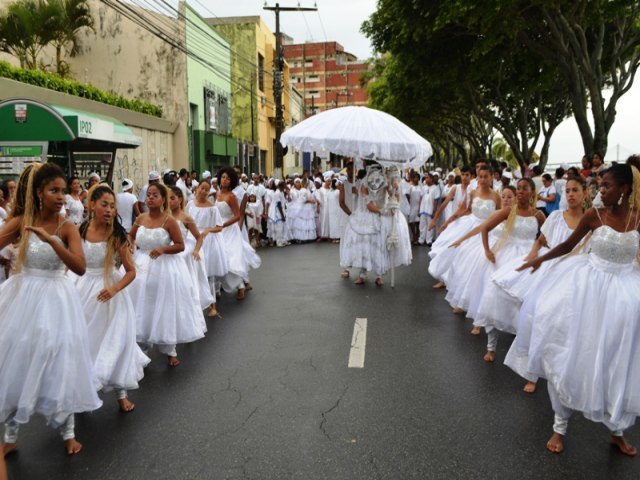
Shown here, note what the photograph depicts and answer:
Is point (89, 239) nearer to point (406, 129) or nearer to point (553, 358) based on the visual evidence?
point (553, 358)

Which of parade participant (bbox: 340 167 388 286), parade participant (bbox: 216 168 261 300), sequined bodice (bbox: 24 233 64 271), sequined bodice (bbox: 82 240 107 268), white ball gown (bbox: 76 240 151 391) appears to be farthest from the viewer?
parade participant (bbox: 340 167 388 286)

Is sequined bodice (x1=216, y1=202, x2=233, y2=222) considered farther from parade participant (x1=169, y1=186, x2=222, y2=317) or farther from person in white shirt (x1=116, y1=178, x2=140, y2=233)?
person in white shirt (x1=116, y1=178, x2=140, y2=233)

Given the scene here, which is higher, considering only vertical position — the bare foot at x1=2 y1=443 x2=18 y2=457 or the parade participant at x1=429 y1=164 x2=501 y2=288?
the parade participant at x1=429 y1=164 x2=501 y2=288

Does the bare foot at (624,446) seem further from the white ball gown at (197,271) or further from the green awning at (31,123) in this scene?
the green awning at (31,123)

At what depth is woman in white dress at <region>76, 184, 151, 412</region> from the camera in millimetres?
4875

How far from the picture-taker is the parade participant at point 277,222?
59.7 feet

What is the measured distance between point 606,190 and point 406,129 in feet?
20.3

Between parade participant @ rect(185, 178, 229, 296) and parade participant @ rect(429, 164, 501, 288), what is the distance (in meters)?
3.03

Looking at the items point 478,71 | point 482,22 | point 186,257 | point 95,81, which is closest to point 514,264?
point 186,257

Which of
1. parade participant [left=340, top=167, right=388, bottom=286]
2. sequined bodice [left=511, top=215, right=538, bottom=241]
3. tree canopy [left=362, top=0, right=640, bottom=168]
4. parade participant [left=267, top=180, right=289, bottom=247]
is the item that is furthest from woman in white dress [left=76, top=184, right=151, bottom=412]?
parade participant [left=267, top=180, right=289, bottom=247]

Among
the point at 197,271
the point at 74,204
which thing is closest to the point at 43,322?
the point at 197,271

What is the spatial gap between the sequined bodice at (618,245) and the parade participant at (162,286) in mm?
3844

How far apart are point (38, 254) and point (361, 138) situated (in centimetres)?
629

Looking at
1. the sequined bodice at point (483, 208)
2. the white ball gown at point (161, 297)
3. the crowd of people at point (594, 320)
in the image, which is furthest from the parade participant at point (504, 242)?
the white ball gown at point (161, 297)
